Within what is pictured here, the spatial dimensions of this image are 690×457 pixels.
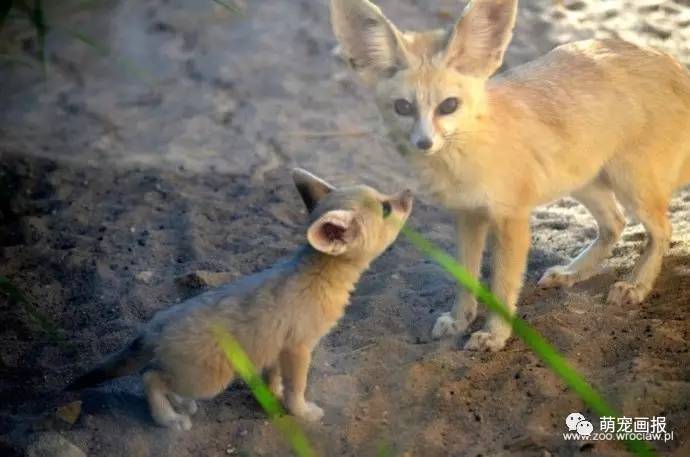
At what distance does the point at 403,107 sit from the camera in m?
3.83

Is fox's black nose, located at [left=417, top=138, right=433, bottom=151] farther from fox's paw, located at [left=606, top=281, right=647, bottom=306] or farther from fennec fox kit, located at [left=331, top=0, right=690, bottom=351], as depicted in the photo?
fox's paw, located at [left=606, top=281, right=647, bottom=306]

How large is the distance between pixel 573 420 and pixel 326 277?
0.95 metres

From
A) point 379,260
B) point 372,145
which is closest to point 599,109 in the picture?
point 379,260

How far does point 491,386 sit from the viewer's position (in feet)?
12.0

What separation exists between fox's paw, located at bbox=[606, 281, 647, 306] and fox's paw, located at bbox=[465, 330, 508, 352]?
0.58 m

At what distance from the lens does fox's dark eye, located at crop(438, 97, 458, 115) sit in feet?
12.5

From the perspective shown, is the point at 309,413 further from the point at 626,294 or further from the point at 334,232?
the point at 626,294

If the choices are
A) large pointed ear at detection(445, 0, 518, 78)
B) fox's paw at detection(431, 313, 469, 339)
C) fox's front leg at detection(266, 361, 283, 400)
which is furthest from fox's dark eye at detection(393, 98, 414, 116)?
fox's front leg at detection(266, 361, 283, 400)

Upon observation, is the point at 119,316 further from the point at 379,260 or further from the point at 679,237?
the point at 679,237

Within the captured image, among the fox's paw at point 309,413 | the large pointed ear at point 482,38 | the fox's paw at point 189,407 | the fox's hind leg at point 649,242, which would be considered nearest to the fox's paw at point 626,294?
the fox's hind leg at point 649,242

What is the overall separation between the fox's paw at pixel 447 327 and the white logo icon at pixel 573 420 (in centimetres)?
92

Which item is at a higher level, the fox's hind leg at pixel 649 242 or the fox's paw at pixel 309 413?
the fox's hind leg at pixel 649 242

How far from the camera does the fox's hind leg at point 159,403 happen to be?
3.39 m

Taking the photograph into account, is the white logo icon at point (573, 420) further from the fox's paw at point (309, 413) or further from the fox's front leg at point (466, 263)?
the fox's front leg at point (466, 263)
